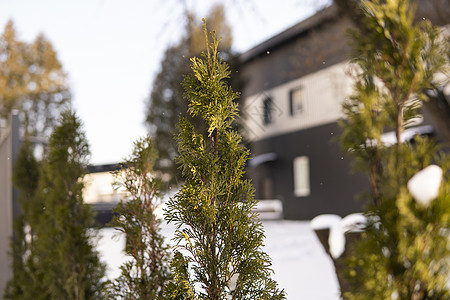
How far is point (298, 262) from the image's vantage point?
9.83 m

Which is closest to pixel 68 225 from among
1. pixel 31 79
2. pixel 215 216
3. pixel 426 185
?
pixel 215 216

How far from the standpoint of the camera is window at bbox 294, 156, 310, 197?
15627 millimetres

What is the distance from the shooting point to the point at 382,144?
1.45 m

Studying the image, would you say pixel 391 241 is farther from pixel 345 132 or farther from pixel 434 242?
pixel 345 132

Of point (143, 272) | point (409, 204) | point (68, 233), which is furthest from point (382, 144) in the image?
A: point (68, 233)

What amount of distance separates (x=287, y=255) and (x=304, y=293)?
261 centimetres

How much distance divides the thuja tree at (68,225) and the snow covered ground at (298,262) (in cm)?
174

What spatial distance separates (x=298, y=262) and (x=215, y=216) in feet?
26.3

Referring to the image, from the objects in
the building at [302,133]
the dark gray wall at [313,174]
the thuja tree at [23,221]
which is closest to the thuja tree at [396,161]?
the thuja tree at [23,221]

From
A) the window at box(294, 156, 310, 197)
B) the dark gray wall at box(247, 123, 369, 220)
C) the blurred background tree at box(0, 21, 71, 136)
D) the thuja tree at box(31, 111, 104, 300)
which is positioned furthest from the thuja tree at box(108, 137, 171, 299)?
the blurred background tree at box(0, 21, 71, 136)

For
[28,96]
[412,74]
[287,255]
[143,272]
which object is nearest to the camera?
[412,74]

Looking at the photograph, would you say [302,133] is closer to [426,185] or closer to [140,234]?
[140,234]

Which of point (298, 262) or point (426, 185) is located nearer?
point (426, 185)

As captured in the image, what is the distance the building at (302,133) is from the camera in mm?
12000
